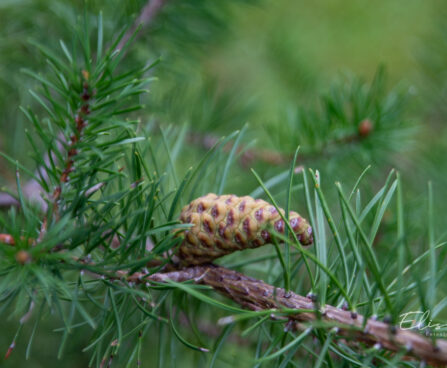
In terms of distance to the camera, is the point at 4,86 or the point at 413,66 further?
the point at 413,66

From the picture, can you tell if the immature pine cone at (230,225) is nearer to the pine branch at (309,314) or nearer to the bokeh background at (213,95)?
the pine branch at (309,314)

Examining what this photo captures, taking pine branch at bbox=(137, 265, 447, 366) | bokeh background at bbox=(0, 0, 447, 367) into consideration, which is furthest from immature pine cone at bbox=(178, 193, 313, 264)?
bokeh background at bbox=(0, 0, 447, 367)

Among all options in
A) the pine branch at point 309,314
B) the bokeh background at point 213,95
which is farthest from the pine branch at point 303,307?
the bokeh background at point 213,95

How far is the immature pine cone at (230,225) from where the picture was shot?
29 centimetres

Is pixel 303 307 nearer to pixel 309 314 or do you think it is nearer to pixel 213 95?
pixel 309 314

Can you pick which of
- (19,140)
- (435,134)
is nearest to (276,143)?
(19,140)

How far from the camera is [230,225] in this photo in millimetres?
300

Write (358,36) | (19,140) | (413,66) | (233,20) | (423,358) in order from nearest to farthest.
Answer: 1. (423,358)
2. (19,140)
3. (233,20)
4. (413,66)
5. (358,36)

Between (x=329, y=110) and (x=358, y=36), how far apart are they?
1.24 m

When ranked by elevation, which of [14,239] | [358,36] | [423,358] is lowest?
[423,358]

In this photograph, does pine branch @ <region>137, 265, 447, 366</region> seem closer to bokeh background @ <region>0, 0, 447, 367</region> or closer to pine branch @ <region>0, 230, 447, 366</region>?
pine branch @ <region>0, 230, 447, 366</region>

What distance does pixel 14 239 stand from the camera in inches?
10.3

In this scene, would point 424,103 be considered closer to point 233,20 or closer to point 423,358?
point 233,20

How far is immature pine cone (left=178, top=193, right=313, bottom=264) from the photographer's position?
11.6 inches
